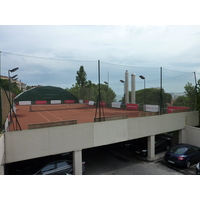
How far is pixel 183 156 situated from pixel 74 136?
5559mm

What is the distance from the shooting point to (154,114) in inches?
384

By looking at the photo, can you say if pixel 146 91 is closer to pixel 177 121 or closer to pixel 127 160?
pixel 177 121

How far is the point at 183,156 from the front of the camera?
8086 millimetres

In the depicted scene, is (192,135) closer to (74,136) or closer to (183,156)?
(183,156)

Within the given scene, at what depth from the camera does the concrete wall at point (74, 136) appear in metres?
5.74

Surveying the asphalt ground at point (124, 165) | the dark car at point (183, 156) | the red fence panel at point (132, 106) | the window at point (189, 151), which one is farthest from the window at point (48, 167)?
the red fence panel at point (132, 106)

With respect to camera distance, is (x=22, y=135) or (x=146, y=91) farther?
(x=146, y=91)

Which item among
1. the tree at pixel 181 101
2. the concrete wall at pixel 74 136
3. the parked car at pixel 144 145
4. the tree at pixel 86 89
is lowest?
the parked car at pixel 144 145

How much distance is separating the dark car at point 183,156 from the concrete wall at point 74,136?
58.7 inches

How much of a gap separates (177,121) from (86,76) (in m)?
6.68

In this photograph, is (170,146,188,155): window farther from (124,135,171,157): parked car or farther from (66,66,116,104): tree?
(66,66,116,104): tree

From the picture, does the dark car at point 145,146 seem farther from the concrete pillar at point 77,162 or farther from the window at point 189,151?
the concrete pillar at point 77,162

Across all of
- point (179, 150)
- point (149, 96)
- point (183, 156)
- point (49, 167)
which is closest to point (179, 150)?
Result: point (179, 150)

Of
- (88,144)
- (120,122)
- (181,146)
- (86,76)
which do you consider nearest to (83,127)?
(88,144)
